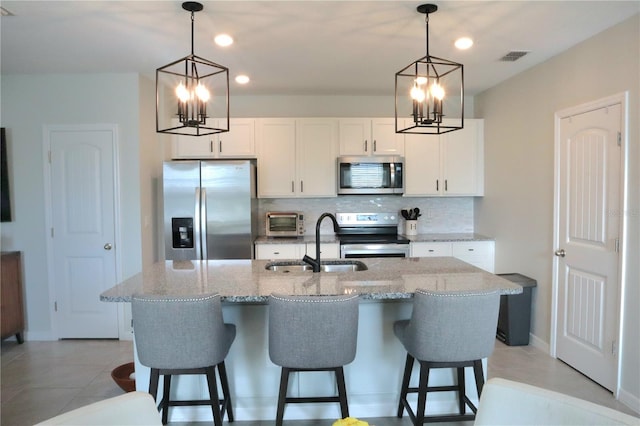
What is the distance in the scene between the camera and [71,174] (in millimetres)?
4074

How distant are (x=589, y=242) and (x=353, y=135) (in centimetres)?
253

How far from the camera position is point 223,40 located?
3076mm

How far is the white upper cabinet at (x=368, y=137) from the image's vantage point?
4.76 metres

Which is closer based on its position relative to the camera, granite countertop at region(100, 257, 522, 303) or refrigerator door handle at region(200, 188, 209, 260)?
granite countertop at region(100, 257, 522, 303)

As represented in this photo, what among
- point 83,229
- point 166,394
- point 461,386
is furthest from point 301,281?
point 83,229

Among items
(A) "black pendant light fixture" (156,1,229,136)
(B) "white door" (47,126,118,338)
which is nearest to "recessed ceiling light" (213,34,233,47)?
(A) "black pendant light fixture" (156,1,229,136)

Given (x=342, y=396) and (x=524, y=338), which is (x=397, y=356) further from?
(x=524, y=338)

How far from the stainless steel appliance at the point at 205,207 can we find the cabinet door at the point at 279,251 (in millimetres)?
301

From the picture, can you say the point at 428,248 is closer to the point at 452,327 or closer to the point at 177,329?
the point at 452,327

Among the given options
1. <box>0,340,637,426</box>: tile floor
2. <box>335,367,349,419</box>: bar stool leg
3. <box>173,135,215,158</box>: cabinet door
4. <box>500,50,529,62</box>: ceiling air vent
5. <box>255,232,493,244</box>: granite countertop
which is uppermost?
<box>500,50,529,62</box>: ceiling air vent

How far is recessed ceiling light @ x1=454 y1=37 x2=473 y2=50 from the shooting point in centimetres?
311

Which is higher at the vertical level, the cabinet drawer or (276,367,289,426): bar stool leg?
the cabinet drawer

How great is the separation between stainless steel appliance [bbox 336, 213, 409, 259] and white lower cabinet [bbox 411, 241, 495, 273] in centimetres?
26

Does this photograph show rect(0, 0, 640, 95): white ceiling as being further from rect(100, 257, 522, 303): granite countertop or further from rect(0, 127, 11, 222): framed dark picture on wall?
rect(100, 257, 522, 303): granite countertop
